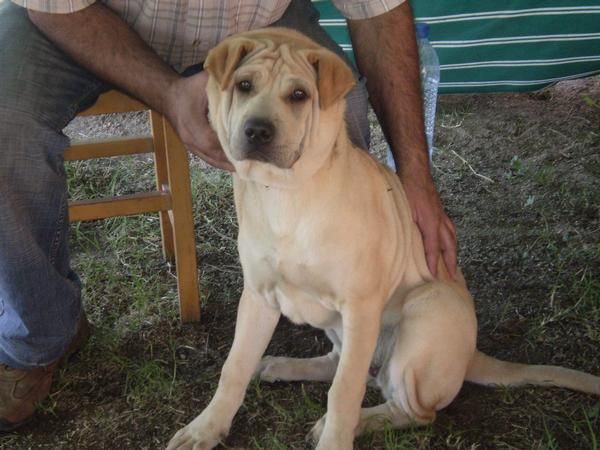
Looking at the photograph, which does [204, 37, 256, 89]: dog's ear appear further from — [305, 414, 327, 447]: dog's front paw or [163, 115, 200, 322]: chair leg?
[305, 414, 327, 447]: dog's front paw

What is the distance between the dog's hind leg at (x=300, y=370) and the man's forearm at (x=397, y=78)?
634 mm

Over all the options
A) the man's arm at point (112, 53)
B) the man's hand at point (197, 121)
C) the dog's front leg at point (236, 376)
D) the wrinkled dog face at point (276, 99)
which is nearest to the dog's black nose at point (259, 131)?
the wrinkled dog face at point (276, 99)

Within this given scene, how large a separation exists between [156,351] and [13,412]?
1.66ft

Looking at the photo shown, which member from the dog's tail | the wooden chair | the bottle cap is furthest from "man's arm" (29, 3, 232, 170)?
the bottle cap

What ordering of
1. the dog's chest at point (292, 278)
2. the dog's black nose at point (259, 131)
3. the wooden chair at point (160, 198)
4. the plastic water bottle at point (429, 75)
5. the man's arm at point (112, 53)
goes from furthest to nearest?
the plastic water bottle at point (429, 75) < the wooden chair at point (160, 198) < the man's arm at point (112, 53) < the dog's chest at point (292, 278) < the dog's black nose at point (259, 131)

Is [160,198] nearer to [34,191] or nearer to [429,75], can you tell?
[34,191]

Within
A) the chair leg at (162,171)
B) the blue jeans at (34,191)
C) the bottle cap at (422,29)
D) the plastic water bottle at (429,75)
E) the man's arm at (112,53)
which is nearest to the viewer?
the blue jeans at (34,191)

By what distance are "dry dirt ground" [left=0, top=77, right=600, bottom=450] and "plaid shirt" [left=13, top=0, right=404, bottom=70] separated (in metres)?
0.94

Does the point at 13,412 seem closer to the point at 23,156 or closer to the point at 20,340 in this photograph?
the point at 20,340

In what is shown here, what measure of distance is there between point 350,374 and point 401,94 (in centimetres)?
94

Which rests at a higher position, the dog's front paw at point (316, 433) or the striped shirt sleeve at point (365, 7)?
the striped shirt sleeve at point (365, 7)

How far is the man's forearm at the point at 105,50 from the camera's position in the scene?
84.7 inches

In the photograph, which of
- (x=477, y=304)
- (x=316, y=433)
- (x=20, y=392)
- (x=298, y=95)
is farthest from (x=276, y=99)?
(x=477, y=304)

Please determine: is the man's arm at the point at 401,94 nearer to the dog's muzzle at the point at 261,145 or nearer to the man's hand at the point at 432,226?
the man's hand at the point at 432,226
